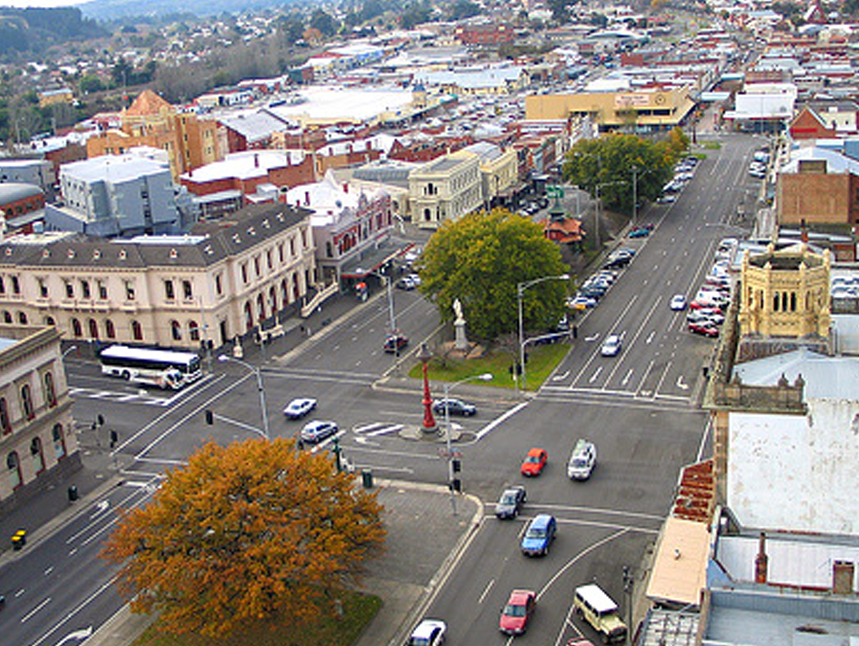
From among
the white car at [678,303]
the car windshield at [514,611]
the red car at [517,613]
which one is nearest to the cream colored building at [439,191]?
the white car at [678,303]

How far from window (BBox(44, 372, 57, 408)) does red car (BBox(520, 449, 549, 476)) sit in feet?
105

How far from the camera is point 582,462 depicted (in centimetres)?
6562

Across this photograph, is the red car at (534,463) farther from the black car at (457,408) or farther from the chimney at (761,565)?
the chimney at (761,565)

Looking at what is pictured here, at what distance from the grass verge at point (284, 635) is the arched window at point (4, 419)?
21239 millimetres

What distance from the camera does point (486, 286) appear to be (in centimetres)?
Answer: 9006

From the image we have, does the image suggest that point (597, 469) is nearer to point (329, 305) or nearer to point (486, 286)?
point (486, 286)

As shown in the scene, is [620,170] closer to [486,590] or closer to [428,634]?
[486,590]

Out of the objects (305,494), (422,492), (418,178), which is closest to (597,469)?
(422,492)

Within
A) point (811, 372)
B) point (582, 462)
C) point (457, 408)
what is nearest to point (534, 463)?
point (582, 462)

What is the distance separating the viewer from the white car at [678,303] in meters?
100

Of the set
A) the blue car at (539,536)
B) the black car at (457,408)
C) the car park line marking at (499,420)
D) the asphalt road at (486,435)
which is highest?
the blue car at (539,536)

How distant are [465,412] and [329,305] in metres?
35.1

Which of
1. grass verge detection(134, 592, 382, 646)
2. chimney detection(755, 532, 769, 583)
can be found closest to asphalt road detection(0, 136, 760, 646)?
grass verge detection(134, 592, 382, 646)

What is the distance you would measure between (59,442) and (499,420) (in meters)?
30.8
